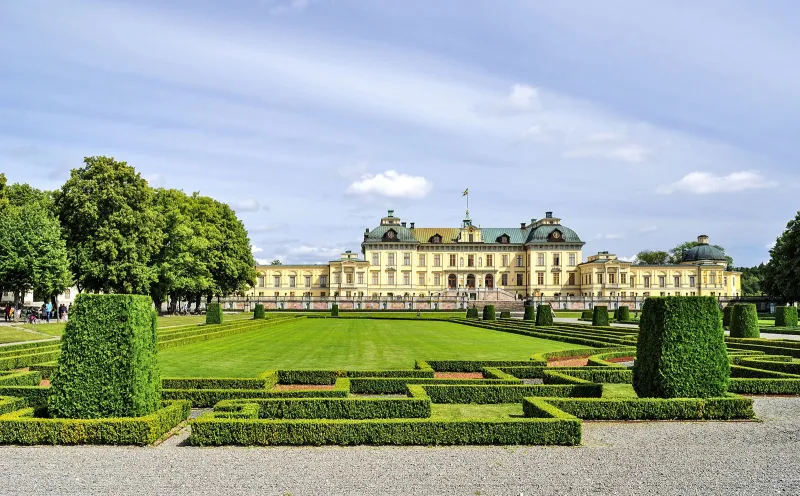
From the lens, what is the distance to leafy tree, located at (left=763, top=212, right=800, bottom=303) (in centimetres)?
4798

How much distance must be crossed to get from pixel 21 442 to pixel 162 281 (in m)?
35.2

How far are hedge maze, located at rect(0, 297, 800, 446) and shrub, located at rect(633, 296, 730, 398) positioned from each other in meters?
0.02

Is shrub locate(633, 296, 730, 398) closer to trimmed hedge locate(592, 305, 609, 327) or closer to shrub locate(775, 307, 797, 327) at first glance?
trimmed hedge locate(592, 305, 609, 327)

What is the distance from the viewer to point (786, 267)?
162ft

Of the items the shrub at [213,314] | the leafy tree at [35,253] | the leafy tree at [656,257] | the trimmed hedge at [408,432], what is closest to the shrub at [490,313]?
the shrub at [213,314]

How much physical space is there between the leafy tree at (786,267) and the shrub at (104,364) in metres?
51.3

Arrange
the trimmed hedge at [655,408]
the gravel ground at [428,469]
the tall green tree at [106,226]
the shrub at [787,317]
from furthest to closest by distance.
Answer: the tall green tree at [106,226]
the shrub at [787,317]
the trimmed hedge at [655,408]
the gravel ground at [428,469]

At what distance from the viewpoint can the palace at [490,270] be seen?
79500 millimetres

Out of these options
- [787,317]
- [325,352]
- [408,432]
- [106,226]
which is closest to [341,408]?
[408,432]

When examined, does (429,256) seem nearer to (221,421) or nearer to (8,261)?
(8,261)

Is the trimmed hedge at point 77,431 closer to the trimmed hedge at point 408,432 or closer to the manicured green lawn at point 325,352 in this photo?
the trimmed hedge at point 408,432

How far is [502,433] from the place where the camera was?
813cm

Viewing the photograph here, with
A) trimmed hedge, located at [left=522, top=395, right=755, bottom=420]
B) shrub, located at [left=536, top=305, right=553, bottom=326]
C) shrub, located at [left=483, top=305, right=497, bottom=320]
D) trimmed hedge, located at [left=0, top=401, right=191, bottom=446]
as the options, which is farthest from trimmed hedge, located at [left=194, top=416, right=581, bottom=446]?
shrub, located at [left=483, top=305, right=497, bottom=320]

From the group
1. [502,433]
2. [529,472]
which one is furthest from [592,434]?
[529,472]
